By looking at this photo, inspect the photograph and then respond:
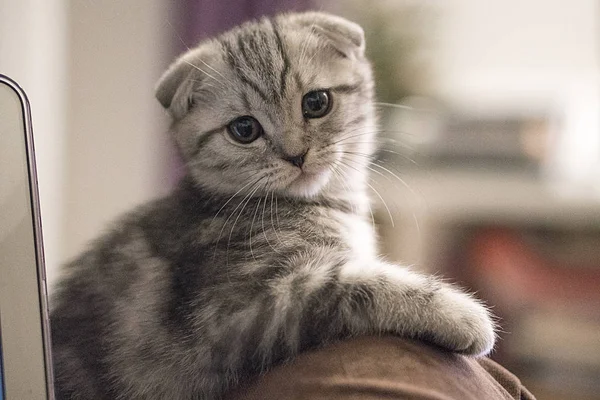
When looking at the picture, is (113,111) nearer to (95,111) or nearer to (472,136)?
(95,111)

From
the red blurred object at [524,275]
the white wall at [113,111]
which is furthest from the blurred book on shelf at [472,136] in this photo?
the white wall at [113,111]

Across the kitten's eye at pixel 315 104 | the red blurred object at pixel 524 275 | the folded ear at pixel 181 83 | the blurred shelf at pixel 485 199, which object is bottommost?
the red blurred object at pixel 524 275

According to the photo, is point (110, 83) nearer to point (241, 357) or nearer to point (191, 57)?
point (191, 57)

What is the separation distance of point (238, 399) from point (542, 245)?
168 cm

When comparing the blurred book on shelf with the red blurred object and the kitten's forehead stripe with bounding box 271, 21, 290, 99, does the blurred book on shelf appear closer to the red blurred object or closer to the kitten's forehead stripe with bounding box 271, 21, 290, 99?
the red blurred object

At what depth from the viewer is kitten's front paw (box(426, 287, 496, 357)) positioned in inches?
23.1

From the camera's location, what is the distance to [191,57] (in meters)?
0.87

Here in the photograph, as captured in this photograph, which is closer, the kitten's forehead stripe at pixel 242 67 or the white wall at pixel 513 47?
the kitten's forehead stripe at pixel 242 67

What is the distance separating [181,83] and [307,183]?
0.22 metres

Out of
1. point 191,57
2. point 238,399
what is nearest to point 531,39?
point 191,57

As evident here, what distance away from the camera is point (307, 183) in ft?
2.64

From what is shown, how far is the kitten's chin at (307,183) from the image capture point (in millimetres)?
796

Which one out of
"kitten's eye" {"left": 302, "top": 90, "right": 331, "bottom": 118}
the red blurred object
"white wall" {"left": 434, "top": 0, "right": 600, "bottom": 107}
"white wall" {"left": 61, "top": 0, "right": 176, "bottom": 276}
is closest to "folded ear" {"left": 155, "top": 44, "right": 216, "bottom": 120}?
"kitten's eye" {"left": 302, "top": 90, "right": 331, "bottom": 118}

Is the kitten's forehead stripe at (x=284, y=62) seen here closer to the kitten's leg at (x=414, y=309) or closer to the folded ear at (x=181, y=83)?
the folded ear at (x=181, y=83)
